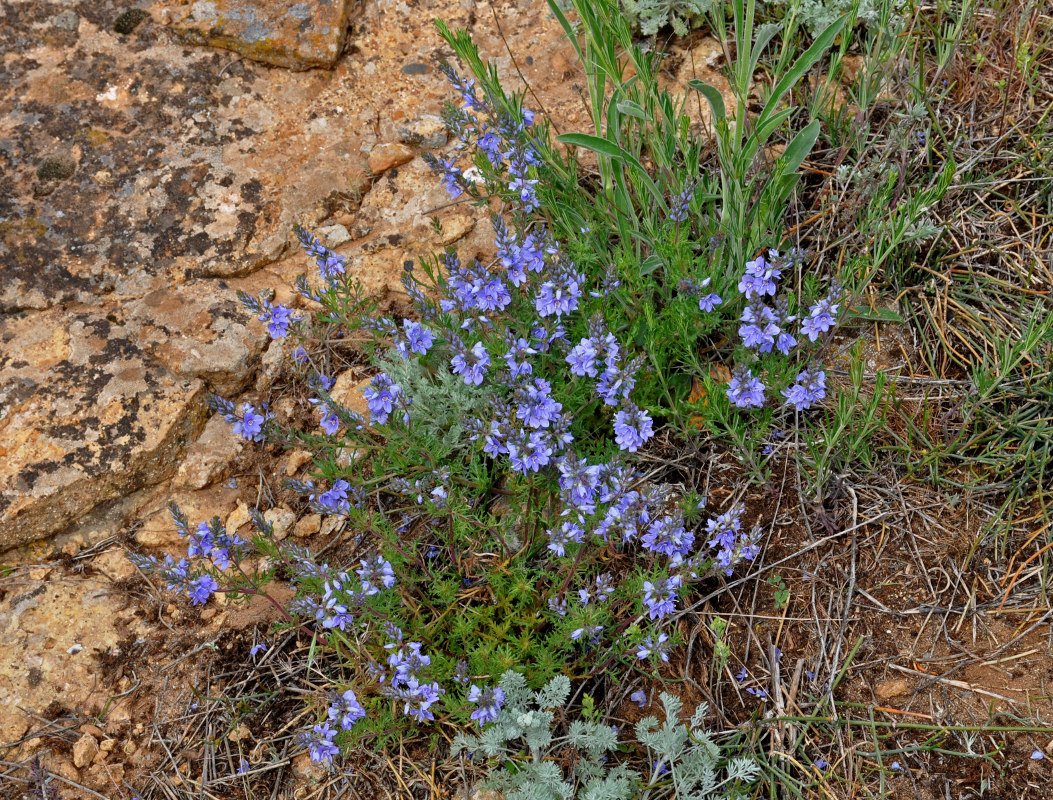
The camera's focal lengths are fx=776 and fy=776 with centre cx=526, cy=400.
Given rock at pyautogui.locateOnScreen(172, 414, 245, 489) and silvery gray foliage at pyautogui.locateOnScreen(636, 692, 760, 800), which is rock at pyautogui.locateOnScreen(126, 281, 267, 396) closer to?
rock at pyautogui.locateOnScreen(172, 414, 245, 489)

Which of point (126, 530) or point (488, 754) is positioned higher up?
point (126, 530)

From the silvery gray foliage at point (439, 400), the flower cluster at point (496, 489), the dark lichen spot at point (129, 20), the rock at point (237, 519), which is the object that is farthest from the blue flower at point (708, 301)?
the dark lichen spot at point (129, 20)

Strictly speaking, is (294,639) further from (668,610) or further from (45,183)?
(45,183)

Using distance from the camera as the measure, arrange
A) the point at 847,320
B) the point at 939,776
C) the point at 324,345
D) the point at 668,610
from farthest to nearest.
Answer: the point at 324,345 → the point at 847,320 → the point at 668,610 → the point at 939,776

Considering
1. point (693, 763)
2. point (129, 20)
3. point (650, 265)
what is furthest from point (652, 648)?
point (129, 20)

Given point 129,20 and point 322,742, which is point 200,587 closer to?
point 322,742

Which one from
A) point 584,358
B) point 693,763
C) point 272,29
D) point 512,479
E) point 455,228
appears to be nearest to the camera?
point 693,763

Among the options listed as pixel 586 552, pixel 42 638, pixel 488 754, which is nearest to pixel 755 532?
pixel 586 552
